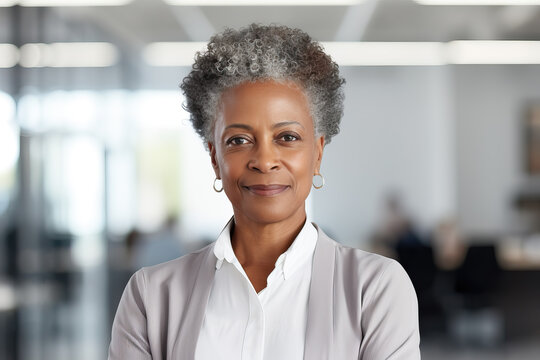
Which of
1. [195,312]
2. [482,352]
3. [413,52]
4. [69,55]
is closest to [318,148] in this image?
[195,312]

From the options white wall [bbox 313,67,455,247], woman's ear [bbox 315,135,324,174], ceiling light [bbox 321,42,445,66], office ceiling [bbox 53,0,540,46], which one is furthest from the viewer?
white wall [bbox 313,67,455,247]

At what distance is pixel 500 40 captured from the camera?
8.16 m

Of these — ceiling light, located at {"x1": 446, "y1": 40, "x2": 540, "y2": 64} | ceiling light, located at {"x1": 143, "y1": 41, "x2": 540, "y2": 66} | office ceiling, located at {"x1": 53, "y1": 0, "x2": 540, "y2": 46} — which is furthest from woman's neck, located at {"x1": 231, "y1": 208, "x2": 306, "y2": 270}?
ceiling light, located at {"x1": 446, "y1": 40, "x2": 540, "y2": 64}

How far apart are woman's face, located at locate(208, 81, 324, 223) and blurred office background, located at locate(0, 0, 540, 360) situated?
318 cm

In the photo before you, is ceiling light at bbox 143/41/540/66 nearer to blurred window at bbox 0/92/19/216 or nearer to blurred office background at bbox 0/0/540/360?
blurred office background at bbox 0/0/540/360

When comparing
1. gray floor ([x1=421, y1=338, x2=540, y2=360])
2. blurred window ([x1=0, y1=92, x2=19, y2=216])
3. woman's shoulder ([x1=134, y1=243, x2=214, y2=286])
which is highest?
blurred window ([x1=0, y1=92, x2=19, y2=216])

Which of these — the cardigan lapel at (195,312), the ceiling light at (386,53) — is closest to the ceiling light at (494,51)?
the ceiling light at (386,53)

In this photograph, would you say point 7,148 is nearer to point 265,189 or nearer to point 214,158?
point 214,158

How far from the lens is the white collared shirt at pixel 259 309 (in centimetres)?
110

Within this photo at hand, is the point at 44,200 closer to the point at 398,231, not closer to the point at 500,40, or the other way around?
the point at 398,231

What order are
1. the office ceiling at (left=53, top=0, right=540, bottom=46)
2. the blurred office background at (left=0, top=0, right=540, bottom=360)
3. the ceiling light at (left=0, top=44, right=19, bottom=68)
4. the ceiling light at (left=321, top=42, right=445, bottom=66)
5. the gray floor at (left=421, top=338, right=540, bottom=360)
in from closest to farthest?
the ceiling light at (left=0, top=44, right=19, bottom=68)
the blurred office background at (left=0, top=0, right=540, bottom=360)
the gray floor at (left=421, top=338, right=540, bottom=360)
the office ceiling at (left=53, top=0, right=540, bottom=46)
the ceiling light at (left=321, top=42, right=445, bottom=66)

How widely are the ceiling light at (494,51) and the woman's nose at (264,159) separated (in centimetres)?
761

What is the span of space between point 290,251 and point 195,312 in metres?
0.17

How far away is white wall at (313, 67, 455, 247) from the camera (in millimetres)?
9906
